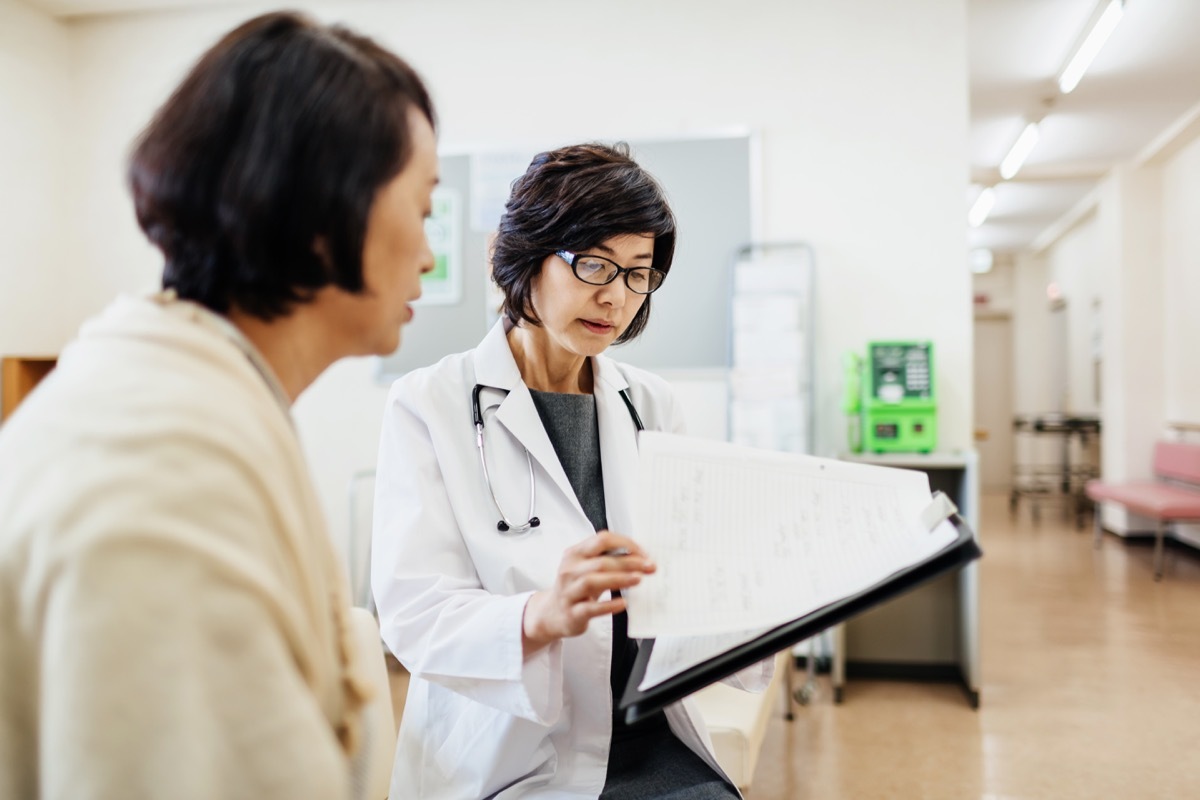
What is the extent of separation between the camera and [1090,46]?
4574 millimetres

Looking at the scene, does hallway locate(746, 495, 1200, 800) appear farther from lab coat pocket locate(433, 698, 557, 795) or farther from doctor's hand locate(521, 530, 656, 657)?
doctor's hand locate(521, 530, 656, 657)

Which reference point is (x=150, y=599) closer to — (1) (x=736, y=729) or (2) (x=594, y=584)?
(2) (x=594, y=584)

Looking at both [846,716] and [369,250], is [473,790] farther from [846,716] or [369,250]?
[846,716]

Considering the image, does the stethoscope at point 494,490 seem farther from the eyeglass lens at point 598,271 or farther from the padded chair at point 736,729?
the padded chair at point 736,729

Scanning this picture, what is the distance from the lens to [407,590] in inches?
43.6

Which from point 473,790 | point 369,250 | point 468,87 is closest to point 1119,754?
point 473,790

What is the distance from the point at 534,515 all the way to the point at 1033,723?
267 cm

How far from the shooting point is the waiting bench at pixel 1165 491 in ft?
17.4

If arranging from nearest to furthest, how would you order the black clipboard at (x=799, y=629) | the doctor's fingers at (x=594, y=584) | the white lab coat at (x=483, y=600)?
the black clipboard at (x=799, y=629) → the doctor's fingers at (x=594, y=584) → the white lab coat at (x=483, y=600)

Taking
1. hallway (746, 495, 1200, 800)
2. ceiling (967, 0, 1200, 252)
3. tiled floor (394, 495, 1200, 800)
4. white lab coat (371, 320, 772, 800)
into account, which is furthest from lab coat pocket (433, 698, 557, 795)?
ceiling (967, 0, 1200, 252)

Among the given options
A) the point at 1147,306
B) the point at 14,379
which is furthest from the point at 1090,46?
the point at 14,379

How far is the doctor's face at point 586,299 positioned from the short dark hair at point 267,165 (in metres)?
0.64

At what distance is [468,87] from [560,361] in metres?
3.01

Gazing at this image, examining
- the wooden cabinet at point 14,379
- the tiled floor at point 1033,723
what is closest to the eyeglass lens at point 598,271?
the tiled floor at point 1033,723
